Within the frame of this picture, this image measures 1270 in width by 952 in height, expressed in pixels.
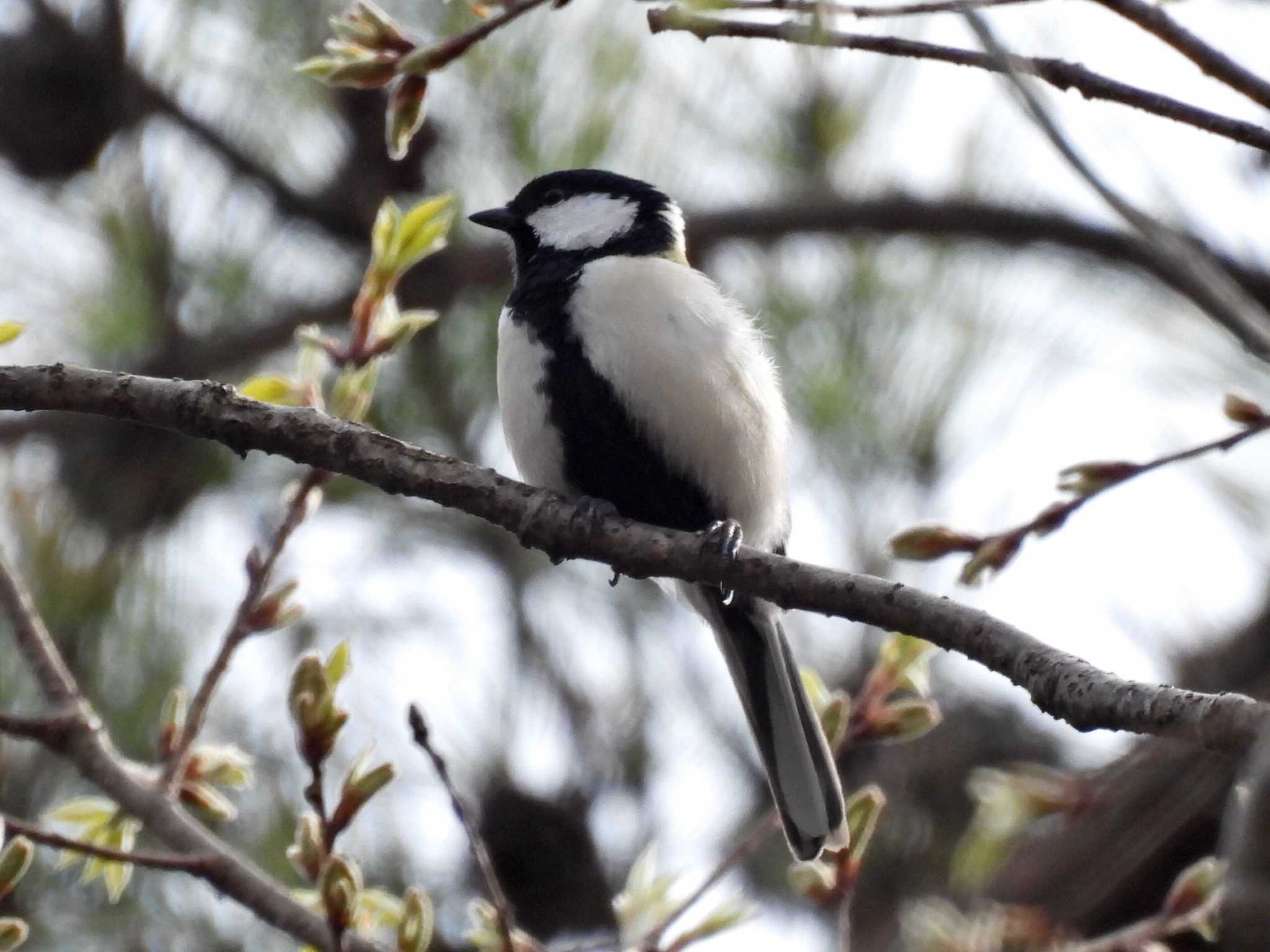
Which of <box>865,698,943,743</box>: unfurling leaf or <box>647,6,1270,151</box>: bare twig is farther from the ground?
<box>647,6,1270,151</box>: bare twig

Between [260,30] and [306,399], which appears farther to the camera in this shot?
[260,30]

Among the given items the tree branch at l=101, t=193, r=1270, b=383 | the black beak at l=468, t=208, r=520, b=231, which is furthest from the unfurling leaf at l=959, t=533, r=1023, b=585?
the black beak at l=468, t=208, r=520, b=231

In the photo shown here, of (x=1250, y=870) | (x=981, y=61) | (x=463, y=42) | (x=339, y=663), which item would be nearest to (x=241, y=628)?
(x=339, y=663)

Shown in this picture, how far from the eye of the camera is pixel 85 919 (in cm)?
292

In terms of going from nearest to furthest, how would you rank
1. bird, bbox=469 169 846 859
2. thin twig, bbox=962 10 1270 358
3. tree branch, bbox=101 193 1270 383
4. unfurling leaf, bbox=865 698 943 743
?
thin twig, bbox=962 10 1270 358, unfurling leaf, bbox=865 698 943 743, bird, bbox=469 169 846 859, tree branch, bbox=101 193 1270 383

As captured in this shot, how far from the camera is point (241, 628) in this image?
1.79 m

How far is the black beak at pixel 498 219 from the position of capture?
119 inches

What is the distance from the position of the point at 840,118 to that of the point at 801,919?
70.8 inches

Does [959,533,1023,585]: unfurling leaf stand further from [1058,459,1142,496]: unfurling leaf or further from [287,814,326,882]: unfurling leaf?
[287,814,326,882]: unfurling leaf

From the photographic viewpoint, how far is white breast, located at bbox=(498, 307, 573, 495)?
Result: 2535 mm

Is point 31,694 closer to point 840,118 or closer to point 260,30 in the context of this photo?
point 260,30

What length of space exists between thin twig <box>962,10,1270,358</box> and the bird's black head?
70.8 inches

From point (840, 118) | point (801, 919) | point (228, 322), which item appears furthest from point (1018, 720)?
point (228, 322)

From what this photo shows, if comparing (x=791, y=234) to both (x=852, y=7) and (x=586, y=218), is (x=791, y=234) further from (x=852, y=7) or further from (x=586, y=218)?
(x=852, y=7)
